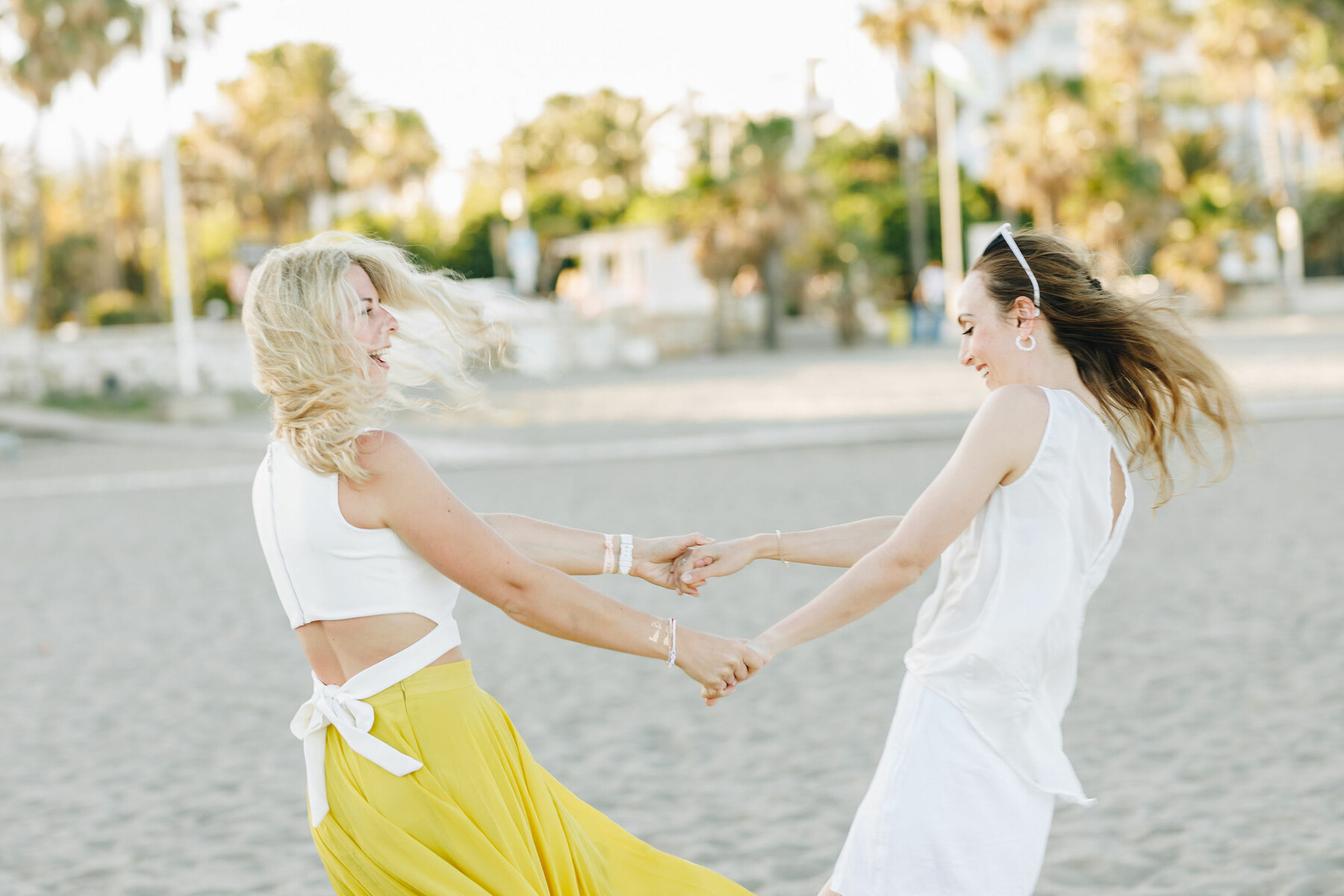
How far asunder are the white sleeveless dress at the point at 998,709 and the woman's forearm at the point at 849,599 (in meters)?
0.12

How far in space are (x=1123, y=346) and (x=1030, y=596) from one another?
21.5 inches

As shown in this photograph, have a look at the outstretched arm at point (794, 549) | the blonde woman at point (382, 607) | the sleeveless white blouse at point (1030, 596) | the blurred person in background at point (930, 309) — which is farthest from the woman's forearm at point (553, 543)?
the blurred person in background at point (930, 309)

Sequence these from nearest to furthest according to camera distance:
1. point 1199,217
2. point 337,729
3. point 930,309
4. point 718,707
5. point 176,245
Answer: point 337,729
point 718,707
point 176,245
point 930,309
point 1199,217

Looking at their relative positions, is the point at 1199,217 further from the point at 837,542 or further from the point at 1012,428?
the point at 1012,428

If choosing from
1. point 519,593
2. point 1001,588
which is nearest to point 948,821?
point 1001,588

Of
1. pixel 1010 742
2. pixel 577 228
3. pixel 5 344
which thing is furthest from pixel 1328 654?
pixel 577 228

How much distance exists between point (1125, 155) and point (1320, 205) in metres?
8.22

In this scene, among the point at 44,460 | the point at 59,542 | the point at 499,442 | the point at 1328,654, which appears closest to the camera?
the point at 1328,654

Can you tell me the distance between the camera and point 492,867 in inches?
82.6

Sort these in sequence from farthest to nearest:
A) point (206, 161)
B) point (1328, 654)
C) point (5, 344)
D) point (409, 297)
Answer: point (206, 161) < point (5, 344) < point (1328, 654) < point (409, 297)

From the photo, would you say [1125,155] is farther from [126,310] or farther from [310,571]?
[310,571]

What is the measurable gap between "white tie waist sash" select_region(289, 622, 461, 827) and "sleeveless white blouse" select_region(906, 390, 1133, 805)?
89 cm

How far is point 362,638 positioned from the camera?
216 cm

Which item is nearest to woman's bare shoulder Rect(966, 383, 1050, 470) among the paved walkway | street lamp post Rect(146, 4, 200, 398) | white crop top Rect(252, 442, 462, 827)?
white crop top Rect(252, 442, 462, 827)
